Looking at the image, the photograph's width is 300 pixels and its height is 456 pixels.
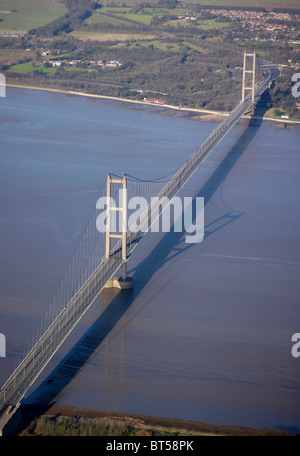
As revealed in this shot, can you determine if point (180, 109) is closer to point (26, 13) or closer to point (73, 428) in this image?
point (26, 13)

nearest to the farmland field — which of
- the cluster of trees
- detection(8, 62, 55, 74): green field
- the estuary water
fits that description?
detection(8, 62, 55, 74): green field

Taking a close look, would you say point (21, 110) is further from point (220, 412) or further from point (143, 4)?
point (143, 4)

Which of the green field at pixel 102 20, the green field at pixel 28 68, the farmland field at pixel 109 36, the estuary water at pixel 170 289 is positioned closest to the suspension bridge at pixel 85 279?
the estuary water at pixel 170 289

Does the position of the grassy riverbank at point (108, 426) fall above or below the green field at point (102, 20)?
below

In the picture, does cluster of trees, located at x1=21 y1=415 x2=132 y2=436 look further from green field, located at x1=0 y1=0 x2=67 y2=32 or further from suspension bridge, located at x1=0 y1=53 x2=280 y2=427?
green field, located at x1=0 y1=0 x2=67 y2=32

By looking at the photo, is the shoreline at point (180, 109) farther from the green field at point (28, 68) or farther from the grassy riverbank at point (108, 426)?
the grassy riverbank at point (108, 426)
